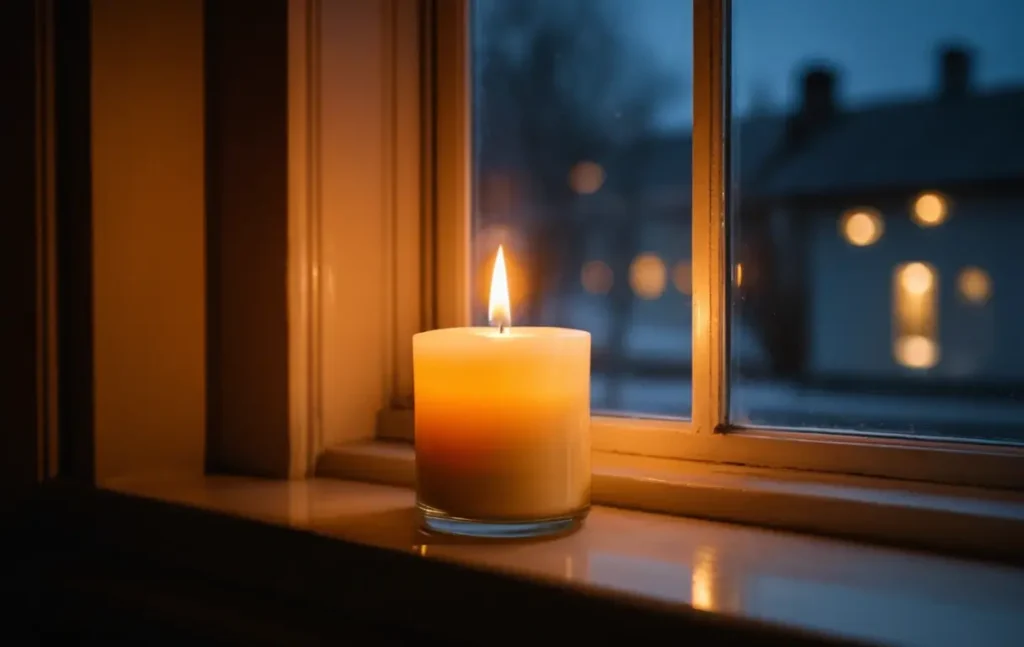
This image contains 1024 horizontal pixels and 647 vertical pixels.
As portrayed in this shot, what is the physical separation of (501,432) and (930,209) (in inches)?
18.5

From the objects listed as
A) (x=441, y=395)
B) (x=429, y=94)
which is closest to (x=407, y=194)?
(x=429, y=94)

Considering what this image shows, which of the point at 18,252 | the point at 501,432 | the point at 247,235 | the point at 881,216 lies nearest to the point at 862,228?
the point at 881,216

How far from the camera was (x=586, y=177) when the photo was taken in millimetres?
961

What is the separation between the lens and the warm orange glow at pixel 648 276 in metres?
0.88

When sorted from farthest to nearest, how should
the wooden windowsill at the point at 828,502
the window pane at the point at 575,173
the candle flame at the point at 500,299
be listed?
the window pane at the point at 575,173 < the candle flame at the point at 500,299 < the wooden windowsill at the point at 828,502

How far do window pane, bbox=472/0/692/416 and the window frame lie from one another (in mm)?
27

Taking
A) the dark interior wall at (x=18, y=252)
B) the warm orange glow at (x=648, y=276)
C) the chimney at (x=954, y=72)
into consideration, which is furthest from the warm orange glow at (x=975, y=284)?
the dark interior wall at (x=18, y=252)

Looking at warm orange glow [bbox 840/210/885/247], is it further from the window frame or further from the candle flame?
the candle flame

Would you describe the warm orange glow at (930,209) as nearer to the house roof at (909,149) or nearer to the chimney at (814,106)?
the house roof at (909,149)

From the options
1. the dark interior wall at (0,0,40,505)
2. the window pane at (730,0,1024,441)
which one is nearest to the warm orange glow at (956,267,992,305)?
the window pane at (730,0,1024,441)

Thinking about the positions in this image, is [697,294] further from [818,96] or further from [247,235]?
[247,235]

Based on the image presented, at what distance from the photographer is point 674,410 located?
82 centimetres

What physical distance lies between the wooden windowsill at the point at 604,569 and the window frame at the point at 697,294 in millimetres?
90

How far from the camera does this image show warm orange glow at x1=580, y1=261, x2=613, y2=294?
96 cm
